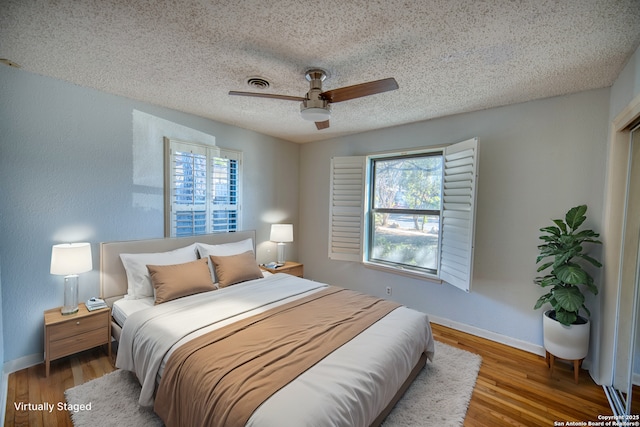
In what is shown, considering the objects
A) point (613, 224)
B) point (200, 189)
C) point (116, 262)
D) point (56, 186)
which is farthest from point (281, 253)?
point (613, 224)

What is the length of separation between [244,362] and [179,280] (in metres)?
1.36

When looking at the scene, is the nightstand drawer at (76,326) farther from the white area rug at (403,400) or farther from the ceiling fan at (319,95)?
the ceiling fan at (319,95)

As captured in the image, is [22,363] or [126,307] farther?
[126,307]

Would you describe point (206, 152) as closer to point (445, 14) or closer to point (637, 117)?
point (445, 14)

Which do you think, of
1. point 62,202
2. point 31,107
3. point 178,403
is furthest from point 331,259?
point 31,107

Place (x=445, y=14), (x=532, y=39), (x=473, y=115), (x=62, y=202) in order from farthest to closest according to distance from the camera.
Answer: (x=473, y=115)
(x=62, y=202)
(x=532, y=39)
(x=445, y=14)

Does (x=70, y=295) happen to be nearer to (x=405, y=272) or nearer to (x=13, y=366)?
(x=13, y=366)

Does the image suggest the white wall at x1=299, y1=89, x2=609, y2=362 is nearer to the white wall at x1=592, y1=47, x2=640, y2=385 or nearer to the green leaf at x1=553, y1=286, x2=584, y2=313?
the white wall at x1=592, y1=47, x2=640, y2=385

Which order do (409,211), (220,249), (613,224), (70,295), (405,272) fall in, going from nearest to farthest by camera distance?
(613,224)
(70,295)
(220,249)
(405,272)
(409,211)

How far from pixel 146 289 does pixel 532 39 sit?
3.66 meters

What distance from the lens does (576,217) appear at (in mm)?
2309

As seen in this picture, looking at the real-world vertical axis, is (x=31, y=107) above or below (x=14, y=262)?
above

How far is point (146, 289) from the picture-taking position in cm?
261

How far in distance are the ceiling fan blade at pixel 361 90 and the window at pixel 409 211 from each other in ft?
4.96
